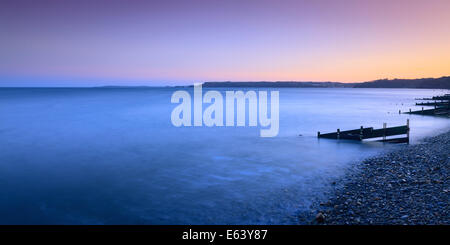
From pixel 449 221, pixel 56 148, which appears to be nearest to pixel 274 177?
pixel 449 221

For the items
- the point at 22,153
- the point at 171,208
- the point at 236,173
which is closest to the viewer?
the point at 171,208

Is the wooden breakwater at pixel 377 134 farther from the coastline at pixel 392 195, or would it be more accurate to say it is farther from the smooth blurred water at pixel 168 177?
the coastline at pixel 392 195

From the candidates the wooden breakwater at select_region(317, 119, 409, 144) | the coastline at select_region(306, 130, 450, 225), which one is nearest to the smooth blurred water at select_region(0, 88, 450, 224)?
the wooden breakwater at select_region(317, 119, 409, 144)

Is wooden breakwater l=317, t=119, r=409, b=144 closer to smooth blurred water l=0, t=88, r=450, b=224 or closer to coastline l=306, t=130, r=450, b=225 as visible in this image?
smooth blurred water l=0, t=88, r=450, b=224

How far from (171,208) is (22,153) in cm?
1609

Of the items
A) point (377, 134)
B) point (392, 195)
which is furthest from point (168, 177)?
point (377, 134)

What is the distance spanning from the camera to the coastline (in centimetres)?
862

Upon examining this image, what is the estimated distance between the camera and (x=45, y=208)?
11398 mm

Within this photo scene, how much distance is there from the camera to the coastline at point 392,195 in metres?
8.62

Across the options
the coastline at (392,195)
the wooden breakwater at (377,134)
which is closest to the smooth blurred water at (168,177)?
the wooden breakwater at (377,134)

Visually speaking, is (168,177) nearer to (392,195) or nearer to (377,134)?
(392,195)

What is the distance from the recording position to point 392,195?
33.8 feet
